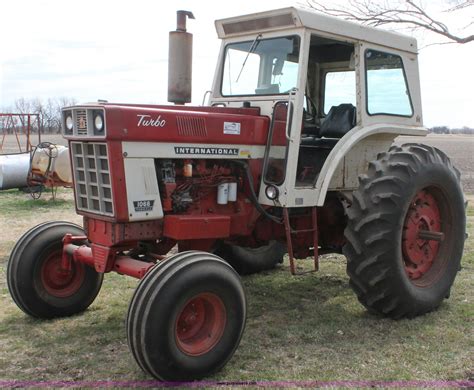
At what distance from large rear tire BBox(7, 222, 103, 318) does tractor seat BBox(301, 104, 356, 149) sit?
2356 mm

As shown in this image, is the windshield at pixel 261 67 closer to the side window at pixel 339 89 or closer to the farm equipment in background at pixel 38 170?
→ the side window at pixel 339 89

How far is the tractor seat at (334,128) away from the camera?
5.48m

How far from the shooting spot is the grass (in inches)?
157

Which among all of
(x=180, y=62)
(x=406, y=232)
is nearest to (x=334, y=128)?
(x=406, y=232)

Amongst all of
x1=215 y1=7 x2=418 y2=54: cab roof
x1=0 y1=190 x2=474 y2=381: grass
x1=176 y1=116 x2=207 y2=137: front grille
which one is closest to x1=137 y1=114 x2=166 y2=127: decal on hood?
x1=176 y1=116 x2=207 y2=137: front grille

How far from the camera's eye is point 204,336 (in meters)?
3.98

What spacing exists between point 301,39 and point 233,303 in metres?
2.31

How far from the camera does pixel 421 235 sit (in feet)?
17.1

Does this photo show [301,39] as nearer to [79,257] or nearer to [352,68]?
[352,68]

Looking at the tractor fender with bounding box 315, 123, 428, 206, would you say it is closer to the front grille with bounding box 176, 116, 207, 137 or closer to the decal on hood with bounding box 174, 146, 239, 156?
the decal on hood with bounding box 174, 146, 239, 156

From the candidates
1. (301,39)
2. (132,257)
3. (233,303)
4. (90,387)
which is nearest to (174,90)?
(301,39)

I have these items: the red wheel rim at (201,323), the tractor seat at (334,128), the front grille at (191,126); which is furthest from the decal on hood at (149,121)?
the tractor seat at (334,128)

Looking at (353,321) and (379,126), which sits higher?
(379,126)

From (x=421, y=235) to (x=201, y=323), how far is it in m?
2.30
